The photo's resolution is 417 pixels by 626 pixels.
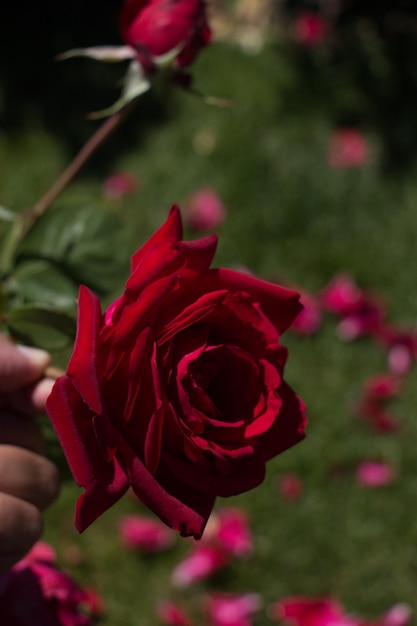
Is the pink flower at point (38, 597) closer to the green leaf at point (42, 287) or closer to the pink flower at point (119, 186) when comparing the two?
the green leaf at point (42, 287)

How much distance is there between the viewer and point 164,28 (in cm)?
84

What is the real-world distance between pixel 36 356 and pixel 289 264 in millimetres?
1589

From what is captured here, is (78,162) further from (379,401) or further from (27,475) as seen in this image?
(379,401)

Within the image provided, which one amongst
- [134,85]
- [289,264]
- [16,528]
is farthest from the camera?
[289,264]

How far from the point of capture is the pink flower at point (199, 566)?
1.74 metres

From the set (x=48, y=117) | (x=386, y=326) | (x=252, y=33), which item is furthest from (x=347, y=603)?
(x=252, y=33)

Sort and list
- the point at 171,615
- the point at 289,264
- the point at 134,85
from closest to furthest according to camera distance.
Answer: the point at 134,85 < the point at 171,615 < the point at 289,264

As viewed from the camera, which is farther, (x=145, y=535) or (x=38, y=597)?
(x=145, y=535)

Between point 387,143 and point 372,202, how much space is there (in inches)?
9.8

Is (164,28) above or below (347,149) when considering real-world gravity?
above

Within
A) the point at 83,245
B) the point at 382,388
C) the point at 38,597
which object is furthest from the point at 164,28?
the point at 382,388

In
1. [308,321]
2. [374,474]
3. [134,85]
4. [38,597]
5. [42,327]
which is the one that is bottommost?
[374,474]

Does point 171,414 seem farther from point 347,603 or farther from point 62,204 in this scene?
point 347,603

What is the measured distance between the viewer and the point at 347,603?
68.1 inches
